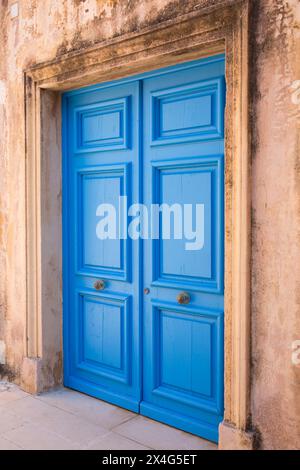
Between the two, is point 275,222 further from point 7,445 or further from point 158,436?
point 7,445

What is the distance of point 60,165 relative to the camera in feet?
13.1

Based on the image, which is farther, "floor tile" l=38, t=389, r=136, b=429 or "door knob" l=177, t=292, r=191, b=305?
"floor tile" l=38, t=389, r=136, b=429

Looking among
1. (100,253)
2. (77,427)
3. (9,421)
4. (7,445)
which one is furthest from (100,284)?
(7,445)

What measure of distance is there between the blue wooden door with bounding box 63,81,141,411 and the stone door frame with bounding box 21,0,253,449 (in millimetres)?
106

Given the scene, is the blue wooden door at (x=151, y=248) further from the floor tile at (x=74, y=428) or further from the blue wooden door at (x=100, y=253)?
the floor tile at (x=74, y=428)

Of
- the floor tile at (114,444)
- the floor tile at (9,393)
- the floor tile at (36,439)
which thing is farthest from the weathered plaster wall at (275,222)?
the floor tile at (9,393)

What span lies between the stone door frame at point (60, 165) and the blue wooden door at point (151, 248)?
0.11m

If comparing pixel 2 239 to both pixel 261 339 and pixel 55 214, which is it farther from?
pixel 261 339

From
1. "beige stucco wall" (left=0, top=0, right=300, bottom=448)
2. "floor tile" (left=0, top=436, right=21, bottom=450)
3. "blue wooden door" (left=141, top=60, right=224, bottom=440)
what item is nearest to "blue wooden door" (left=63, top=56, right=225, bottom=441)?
"blue wooden door" (left=141, top=60, right=224, bottom=440)

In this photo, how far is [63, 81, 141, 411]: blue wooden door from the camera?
139 inches

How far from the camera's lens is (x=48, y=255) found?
12.9 ft

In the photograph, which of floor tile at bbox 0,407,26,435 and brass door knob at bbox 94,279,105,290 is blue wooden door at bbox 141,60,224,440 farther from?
floor tile at bbox 0,407,26,435

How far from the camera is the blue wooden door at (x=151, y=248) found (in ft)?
10.1

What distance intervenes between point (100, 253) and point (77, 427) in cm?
123
